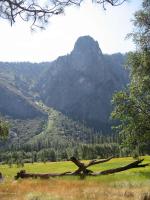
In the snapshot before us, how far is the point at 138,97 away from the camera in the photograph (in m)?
36.8

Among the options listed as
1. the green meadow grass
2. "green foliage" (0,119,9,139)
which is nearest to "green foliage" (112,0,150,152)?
the green meadow grass

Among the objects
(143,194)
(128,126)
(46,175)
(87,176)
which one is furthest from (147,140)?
(143,194)

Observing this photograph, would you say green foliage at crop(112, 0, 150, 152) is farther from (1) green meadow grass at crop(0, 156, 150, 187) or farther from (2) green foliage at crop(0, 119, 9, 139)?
(2) green foliage at crop(0, 119, 9, 139)

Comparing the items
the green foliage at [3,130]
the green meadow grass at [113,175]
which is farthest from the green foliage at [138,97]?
the green foliage at [3,130]

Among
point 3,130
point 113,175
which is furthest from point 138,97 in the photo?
point 3,130

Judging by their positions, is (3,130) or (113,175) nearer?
(113,175)

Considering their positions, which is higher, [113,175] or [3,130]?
[3,130]

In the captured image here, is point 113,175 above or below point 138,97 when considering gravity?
below

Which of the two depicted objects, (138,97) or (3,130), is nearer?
(138,97)

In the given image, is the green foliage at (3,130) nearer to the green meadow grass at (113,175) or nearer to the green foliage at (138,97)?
the green meadow grass at (113,175)

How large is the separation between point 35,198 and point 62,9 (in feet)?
26.6

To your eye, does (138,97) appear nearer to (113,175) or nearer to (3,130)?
(113,175)

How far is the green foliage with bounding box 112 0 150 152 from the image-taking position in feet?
115

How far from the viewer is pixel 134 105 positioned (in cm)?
3622
